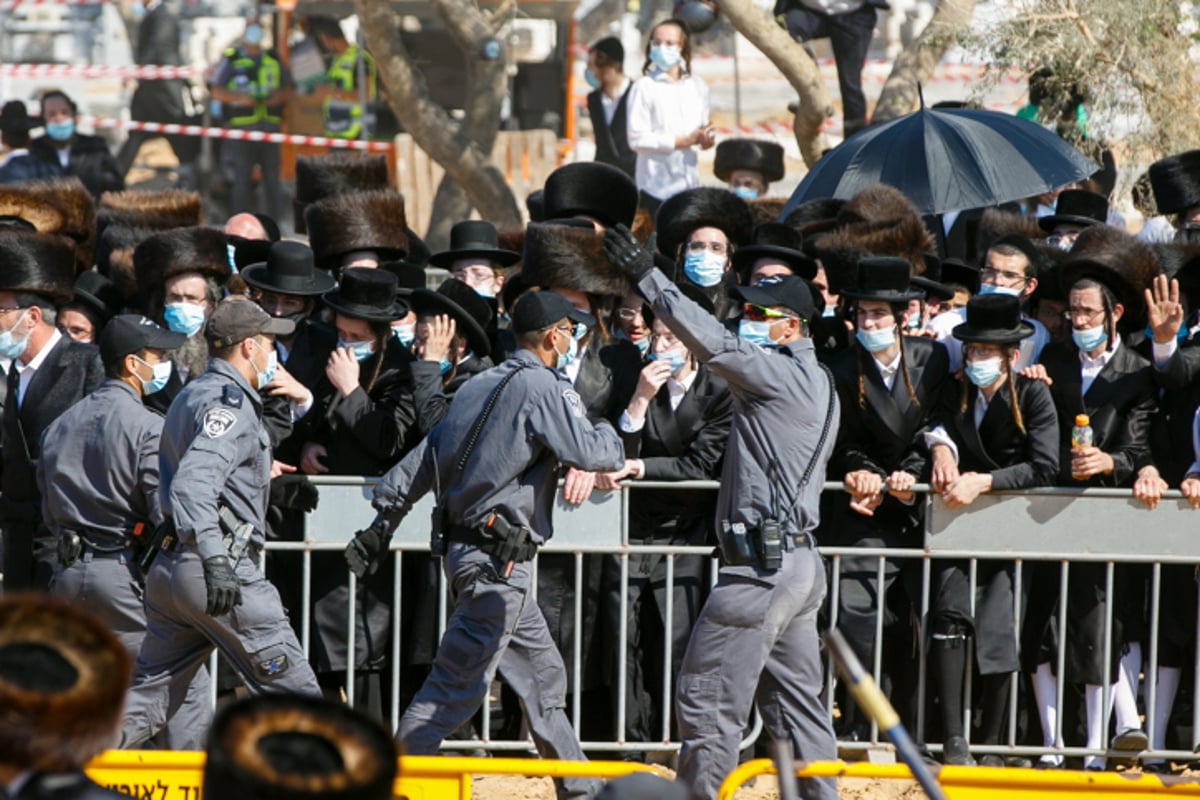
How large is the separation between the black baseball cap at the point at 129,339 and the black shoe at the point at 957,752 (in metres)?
3.49

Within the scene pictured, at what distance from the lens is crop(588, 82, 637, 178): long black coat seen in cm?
1361

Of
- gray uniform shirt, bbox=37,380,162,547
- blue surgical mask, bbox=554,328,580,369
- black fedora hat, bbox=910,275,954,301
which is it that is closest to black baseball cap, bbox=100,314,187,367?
gray uniform shirt, bbox=37,380,162,547

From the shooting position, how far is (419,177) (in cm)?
1590

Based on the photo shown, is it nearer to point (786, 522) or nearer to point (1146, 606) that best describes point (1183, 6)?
point (1146, 606)

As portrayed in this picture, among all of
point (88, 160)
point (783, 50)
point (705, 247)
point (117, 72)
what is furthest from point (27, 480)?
point (117, 72)

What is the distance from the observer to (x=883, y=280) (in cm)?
830

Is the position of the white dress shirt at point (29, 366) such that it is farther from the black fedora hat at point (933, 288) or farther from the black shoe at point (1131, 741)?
the black shoe at point (1131, 741)

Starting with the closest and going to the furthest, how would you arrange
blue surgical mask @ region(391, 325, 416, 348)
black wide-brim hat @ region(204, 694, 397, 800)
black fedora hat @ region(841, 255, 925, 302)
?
black wide-brim hat @ region(204, 694, 397, 800)
black fedora hat @ region(841, 255, 925, 302)
blue surgical mask @ region(391, 325, 416, 348)

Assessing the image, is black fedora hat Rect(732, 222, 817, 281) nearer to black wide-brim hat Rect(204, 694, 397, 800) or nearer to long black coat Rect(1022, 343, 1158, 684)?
long black coat Rect(1022, 343, 1158, 684)

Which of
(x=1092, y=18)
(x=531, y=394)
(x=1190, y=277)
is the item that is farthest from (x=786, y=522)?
(x=1092, y=18)

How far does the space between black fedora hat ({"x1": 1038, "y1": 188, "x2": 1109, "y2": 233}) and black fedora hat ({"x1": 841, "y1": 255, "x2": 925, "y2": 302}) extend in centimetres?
Answer: 173

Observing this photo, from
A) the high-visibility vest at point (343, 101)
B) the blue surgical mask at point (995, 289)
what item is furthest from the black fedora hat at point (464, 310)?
the high-visibility vest at point (343, 101)

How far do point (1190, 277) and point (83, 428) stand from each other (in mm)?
4850

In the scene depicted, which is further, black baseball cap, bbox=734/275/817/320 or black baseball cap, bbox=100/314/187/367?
black baseball cap, bbox=100/314/187/367
